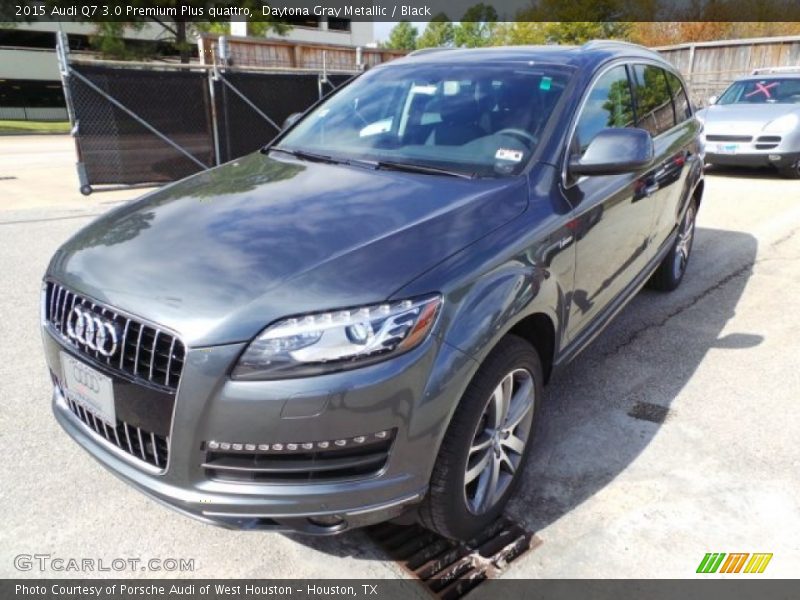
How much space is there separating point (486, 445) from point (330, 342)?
2.79ft

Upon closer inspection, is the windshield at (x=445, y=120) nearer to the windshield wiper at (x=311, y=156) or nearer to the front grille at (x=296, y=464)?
the windshield wiper at (x=311, y=156)

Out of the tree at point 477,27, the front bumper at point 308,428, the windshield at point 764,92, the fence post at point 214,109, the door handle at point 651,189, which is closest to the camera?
the front bumper at point 308,428

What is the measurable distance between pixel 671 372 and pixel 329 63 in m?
12.5

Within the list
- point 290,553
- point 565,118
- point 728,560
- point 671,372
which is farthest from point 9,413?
point 671,372

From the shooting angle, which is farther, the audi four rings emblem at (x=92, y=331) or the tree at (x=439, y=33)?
the tree at (x=439, y=33)

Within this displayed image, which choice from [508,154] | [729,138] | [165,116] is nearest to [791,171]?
[729,138]

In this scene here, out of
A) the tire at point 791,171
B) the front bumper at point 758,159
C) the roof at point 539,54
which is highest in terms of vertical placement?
the roof at point 539,54

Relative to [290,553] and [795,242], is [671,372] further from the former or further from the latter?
[795,242]

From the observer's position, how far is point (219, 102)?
1002 centimetres

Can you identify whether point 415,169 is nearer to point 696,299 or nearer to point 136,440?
point 136,440

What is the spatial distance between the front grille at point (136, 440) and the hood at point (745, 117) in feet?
33.0

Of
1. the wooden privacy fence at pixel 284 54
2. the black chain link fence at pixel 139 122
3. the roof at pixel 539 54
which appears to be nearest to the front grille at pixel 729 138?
the wooden privacy fence at pixel 284 54

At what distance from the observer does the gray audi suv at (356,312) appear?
1.84 meters

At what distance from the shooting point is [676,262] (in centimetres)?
505
